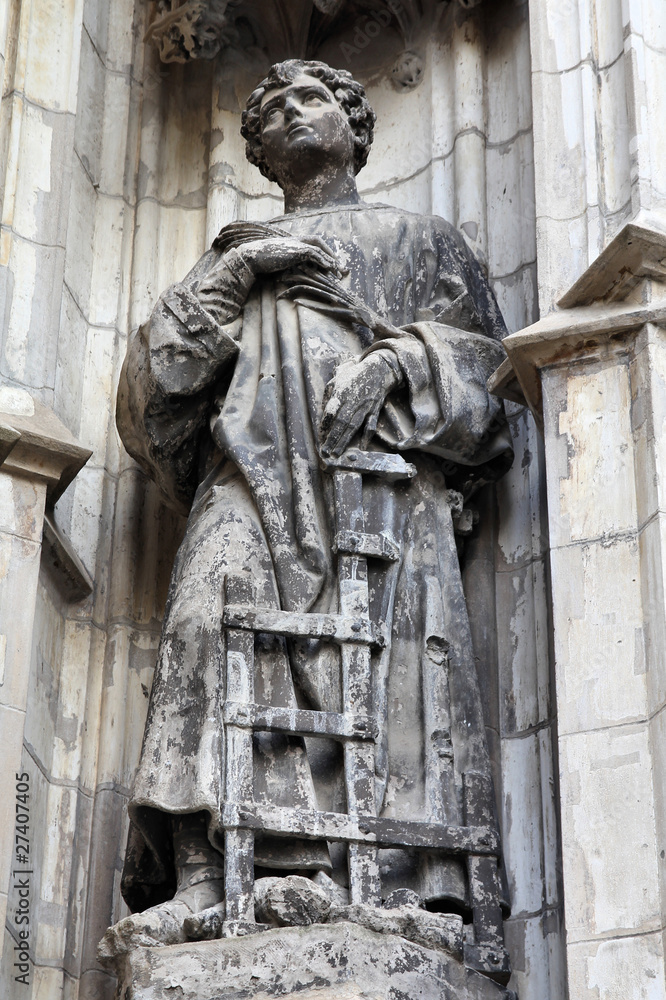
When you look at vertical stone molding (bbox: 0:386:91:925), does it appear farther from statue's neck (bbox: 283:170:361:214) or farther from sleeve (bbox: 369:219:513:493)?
statue's neck (bbox: 283:170:361:214)

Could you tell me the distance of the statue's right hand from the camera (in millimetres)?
4828

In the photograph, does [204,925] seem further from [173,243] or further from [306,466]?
[173,243]

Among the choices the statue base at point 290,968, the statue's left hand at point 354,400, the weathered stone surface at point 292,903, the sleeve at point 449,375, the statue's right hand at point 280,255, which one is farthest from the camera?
the statue's right hand at point 280,255

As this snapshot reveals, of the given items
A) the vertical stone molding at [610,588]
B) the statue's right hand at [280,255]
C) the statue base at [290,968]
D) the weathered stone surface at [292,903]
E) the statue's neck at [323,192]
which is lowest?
the statue base at [290,968]

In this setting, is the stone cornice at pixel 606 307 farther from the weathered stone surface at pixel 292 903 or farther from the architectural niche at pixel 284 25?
the architectural niche at pixel 284 25

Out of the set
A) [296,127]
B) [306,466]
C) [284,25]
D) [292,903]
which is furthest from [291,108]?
[292,903]

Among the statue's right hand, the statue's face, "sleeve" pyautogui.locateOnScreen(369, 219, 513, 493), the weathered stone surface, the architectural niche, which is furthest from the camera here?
the architectural niche

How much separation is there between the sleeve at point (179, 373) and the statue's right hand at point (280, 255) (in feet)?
0.15

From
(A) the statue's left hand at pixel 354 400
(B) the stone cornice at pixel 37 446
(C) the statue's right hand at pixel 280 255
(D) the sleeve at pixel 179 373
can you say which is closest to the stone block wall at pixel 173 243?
(B) the stone cornice at pixel 37 446

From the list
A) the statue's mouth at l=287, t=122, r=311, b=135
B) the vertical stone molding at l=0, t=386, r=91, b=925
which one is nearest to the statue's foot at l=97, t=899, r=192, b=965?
the vertical stone molding at l=0, t=386, r=91, b=925

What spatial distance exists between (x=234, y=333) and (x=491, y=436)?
0.75m

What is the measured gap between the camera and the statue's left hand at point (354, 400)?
15.0ft

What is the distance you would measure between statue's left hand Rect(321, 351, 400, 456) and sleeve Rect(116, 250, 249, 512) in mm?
351

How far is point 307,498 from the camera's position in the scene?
4.54 m
